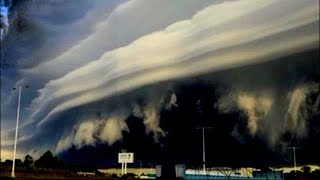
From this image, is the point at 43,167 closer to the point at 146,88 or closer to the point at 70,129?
the point at 70,129

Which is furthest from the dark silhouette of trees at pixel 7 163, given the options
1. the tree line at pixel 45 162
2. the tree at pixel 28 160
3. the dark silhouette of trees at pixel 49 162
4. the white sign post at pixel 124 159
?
the white sign post at pixel 124 159

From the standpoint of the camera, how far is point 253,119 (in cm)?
472

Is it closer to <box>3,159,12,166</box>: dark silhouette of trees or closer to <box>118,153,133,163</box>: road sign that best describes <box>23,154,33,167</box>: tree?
<box>3,159,12,166</box>: dark silhouette of trees

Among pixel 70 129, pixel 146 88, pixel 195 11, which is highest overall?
pixel 195 11

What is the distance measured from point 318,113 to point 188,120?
1.21m

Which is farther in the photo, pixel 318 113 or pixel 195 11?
pixel 195 11

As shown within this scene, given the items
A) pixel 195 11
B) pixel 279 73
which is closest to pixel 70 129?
pixel 195 11

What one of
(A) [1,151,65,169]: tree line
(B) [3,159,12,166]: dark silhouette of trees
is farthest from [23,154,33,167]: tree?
(B) [3,159,12,166]: dark silhouette of trees

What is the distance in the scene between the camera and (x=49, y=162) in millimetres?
5613

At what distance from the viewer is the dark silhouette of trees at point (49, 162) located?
557cm

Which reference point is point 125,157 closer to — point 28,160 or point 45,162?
point 45,162

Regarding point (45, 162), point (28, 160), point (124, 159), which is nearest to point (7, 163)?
point (28, 160)

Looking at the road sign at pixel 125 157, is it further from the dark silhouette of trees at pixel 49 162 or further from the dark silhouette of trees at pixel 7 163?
the dark silhouette of trees at pixel 7 163

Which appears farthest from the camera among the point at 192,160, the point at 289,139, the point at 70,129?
the point at 70,129
